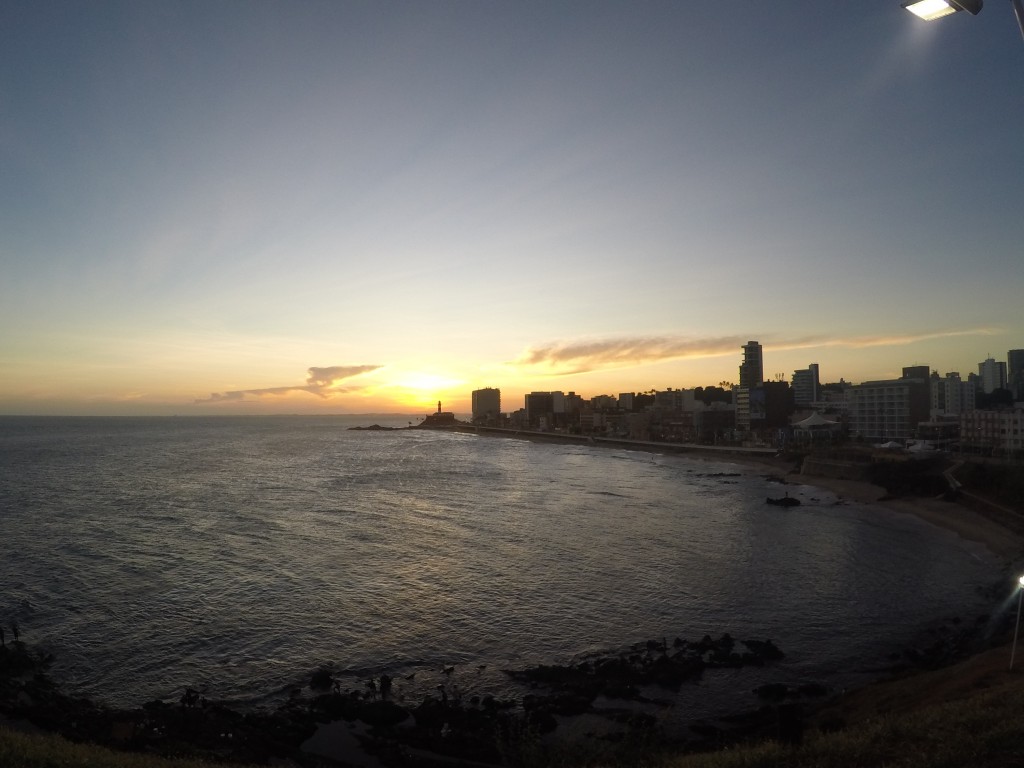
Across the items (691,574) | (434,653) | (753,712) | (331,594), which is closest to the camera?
(753,712)

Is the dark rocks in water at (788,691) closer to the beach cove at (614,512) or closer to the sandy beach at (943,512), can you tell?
the beach cove at (614,512)

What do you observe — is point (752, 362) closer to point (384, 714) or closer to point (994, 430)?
point (994, 430)

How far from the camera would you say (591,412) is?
189m

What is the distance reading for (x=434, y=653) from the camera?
1914cm

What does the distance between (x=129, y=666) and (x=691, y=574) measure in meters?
22.0

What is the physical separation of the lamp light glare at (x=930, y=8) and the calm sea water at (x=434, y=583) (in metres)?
16.0

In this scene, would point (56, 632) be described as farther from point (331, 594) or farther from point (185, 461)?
point (185, 461)

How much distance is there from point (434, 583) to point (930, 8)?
26.1 metres

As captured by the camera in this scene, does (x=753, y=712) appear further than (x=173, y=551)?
No

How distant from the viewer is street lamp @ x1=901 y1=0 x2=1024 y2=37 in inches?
169

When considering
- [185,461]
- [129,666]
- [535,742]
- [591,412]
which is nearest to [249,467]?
[185,461]

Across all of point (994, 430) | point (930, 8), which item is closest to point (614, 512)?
point (930, 8)

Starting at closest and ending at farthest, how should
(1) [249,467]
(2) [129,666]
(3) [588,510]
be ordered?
(2) [129,666] → (3) [588,510] → (1) [249,467]

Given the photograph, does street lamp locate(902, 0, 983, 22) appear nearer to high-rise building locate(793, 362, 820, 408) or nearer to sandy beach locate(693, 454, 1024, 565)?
sandy beach locate(693, 454, 1024, 565)
